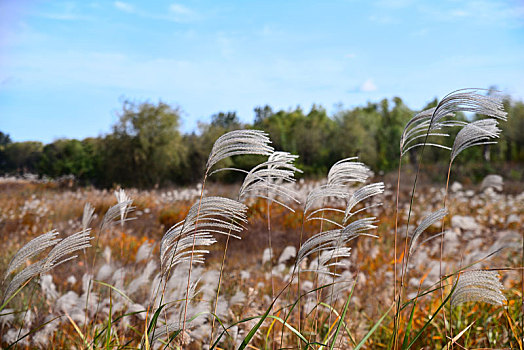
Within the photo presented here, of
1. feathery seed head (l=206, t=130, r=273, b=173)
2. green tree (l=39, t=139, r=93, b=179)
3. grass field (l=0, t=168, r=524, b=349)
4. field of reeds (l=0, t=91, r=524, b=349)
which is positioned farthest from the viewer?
green tree (l=39, t=139, r=93, b=179)

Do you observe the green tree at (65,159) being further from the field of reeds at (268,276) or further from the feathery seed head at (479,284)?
the feathery seed head at (479,284)

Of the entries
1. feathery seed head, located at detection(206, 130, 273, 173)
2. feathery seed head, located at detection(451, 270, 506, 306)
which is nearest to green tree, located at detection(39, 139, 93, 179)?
feathery seed head, located at detection(206, 130, 273, 173)

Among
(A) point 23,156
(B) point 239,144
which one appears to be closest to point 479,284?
(B) point 239,144

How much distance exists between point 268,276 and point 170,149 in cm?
1454

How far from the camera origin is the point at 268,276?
565 centimetres

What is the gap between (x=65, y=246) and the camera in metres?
1.66

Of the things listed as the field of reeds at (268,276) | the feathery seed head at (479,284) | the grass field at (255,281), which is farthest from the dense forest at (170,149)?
the feathery seed head at (479,284)

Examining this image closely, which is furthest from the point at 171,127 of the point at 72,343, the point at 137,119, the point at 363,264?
the point at 72,343

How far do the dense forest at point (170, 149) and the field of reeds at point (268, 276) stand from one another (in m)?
6.60

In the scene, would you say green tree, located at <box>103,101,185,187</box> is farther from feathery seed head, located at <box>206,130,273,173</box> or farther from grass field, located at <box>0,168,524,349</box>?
feathery seed head, located at <box>206,130,273,173</box>

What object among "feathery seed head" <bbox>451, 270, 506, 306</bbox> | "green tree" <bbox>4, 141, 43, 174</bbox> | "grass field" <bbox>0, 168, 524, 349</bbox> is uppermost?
"green tree" <bbox>4, 141, 43, 174</bbox>

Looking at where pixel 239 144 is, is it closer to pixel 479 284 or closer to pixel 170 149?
pixel 479 284

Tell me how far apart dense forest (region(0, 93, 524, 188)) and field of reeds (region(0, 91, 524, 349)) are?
660cm

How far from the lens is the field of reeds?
62.3 inches
